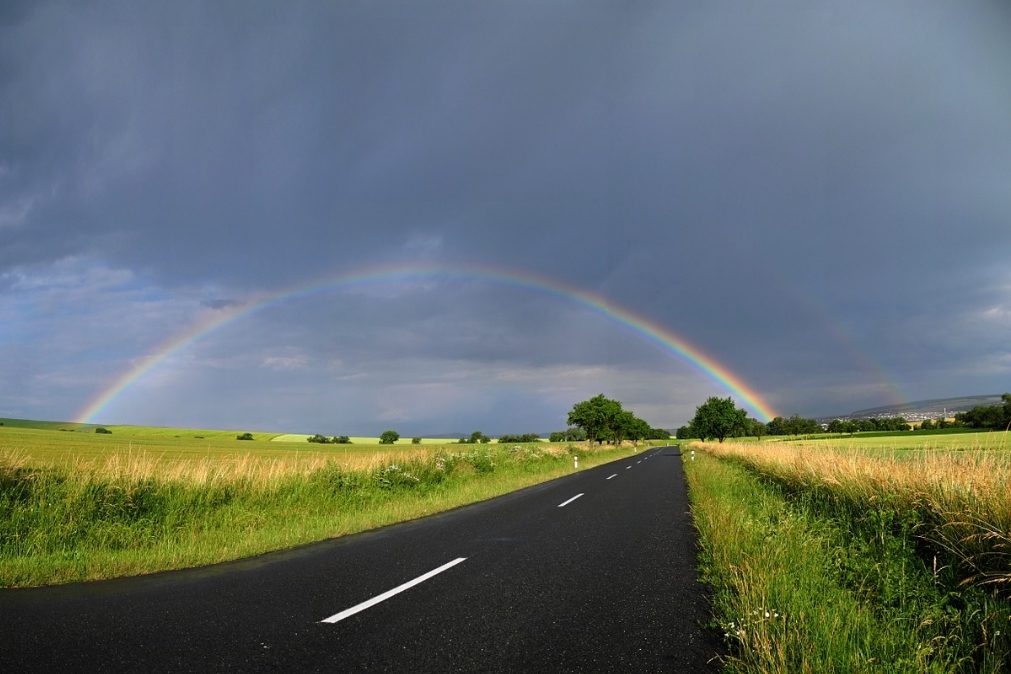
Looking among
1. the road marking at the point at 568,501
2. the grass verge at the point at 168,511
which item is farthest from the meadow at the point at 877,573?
the grass verge at the point at 168,511

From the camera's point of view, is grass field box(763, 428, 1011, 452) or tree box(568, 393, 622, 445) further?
tree box(568, 393, 622, 445)

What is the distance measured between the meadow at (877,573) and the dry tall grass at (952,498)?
0.02 m

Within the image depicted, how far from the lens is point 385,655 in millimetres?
3994

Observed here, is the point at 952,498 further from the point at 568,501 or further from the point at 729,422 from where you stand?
the point at 729,422

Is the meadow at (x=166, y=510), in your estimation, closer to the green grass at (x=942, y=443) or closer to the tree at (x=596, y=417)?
the green grass at (x=942, y=443)

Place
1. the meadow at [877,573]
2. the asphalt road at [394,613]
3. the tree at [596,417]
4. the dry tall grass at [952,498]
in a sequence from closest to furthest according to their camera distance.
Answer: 1. the meadow at [877,573]
2. the asphalt road at [394,613]
3. the dry tall grass at [952,498]
4. the tree at [596,417]

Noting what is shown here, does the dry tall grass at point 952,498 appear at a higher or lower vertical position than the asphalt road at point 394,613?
higher

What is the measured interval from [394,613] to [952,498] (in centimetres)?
652

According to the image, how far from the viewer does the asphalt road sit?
13.1ft

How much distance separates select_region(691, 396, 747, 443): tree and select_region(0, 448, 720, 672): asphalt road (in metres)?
93.3

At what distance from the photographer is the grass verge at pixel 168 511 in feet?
25.0

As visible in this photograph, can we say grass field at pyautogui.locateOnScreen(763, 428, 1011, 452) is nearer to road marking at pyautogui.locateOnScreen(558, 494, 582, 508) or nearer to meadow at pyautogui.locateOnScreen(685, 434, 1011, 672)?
meadow at pyautogui.locateOnScreen(685, 434, 1011, 672)

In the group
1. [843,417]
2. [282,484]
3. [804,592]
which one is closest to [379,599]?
[804,592]

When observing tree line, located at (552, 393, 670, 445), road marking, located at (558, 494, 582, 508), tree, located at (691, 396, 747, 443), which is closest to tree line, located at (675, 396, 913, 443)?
tree, located at (691, 396, 747, 443)
